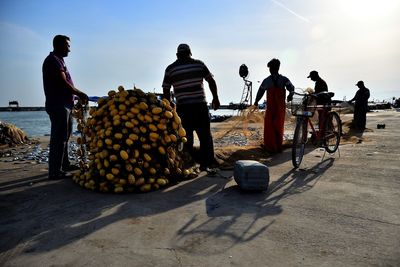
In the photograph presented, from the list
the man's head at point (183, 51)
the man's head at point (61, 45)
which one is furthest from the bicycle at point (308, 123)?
the man's head at point (61, 45)

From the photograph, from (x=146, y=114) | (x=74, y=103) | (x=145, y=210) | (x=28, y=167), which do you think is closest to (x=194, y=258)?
(x=145, y=210)

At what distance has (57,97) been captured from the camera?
5.03 meters

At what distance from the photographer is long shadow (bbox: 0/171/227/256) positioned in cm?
294

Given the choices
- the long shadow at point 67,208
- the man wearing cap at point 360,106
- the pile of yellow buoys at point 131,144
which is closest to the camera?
the long shadow at point 67,208

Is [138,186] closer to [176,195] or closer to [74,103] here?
[176,195]

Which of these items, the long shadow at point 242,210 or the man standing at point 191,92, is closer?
the long shadow at point 242,210

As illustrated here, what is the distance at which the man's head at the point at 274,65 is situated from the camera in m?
6.96

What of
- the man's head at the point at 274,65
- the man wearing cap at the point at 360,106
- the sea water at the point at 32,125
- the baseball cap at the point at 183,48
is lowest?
the sea water at the point at 32,125

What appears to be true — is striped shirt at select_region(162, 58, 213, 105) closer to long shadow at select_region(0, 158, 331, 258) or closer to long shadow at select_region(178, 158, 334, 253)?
long shadow at select_region(0, 158, 331, 258)

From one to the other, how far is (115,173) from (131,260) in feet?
6.40

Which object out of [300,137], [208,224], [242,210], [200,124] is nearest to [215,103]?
[200,124]

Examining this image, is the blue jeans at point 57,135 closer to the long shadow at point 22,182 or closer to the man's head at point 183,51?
the long shadow at point 22,182

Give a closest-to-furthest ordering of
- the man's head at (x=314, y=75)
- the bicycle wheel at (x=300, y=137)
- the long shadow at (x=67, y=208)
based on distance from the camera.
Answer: the long shadow at (x=67, y=208) < the bicycle wheel at (x=300, y=137) < the man's head at (x=314, y=75)

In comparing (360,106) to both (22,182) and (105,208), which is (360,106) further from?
(22,182)
